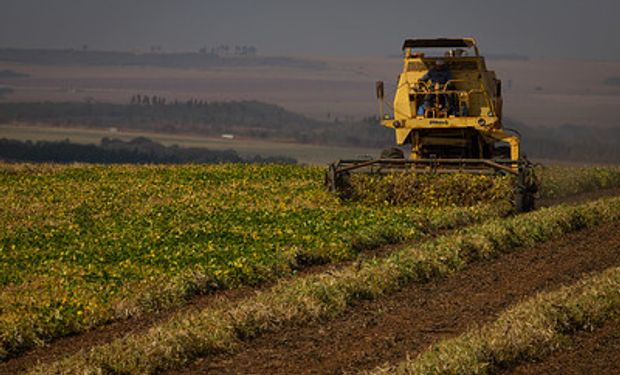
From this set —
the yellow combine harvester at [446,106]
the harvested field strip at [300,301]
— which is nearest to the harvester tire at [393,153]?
the yellow combine harvester at [446,106]

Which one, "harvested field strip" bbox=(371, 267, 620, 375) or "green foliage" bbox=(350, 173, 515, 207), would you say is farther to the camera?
"green foliage" bbox=(350, 173, 515, 207)

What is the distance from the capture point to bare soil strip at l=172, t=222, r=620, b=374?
11352 millimetres

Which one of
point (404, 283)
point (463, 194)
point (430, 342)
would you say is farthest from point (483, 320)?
point (463, 194)

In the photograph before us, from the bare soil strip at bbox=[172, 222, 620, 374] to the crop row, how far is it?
2253mm

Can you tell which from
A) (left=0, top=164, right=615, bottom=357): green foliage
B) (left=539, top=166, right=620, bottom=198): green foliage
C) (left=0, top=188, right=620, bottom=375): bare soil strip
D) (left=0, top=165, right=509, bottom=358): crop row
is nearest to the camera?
(left=0, top=188, right=620, bottom=375): bare soil strip

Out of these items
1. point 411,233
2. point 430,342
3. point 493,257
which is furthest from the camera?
point 411,233

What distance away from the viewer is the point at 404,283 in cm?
1554

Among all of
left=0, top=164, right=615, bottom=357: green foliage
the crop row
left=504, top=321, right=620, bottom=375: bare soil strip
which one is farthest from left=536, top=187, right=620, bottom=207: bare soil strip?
left=504, top=321, right=620, bottom=375: bare soil strip

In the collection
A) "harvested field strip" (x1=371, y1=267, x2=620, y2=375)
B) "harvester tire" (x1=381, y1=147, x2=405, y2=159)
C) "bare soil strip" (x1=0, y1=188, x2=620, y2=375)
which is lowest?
"bare soil strip" (x1=0, y1=188, x2=620, y2=375)

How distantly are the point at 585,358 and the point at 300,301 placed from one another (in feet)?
11.6

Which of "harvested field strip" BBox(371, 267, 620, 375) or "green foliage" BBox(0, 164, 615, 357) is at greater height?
"harvested field strip" BBox(371, 267, 620, 375)

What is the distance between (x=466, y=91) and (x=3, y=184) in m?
11.6

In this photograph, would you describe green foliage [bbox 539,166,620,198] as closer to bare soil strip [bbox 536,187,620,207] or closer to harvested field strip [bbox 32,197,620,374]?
bare soil strip [bbox 536,187,620,207]

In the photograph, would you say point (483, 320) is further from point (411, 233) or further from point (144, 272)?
point (411, 233)
